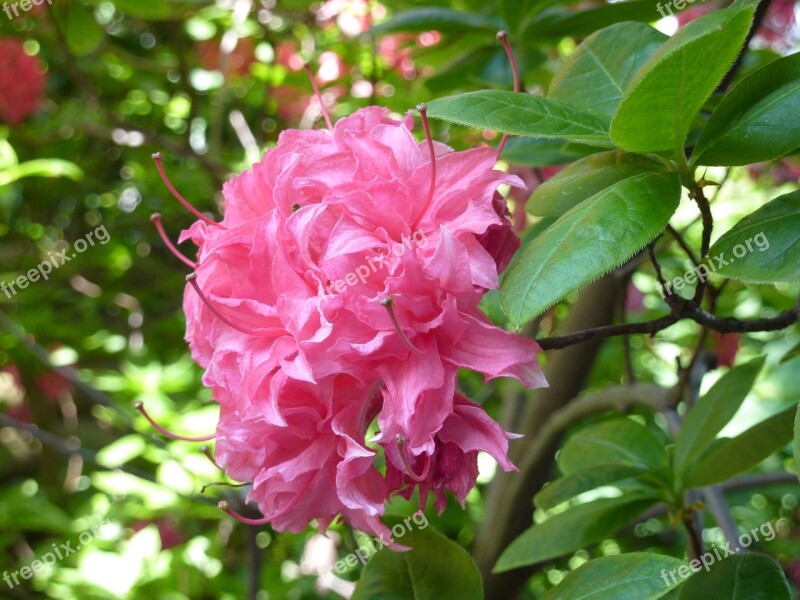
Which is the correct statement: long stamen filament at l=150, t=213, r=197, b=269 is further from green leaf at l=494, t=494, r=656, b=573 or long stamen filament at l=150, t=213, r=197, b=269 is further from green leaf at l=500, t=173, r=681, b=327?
green leaf at l=494, t=494, r=656, b=573

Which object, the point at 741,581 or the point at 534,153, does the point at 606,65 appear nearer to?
the point at 534,153

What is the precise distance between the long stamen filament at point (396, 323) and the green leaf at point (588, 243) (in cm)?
6

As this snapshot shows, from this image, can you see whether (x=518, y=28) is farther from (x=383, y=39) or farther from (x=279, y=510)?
(x=383, y=39)

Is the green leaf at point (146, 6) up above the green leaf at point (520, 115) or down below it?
below

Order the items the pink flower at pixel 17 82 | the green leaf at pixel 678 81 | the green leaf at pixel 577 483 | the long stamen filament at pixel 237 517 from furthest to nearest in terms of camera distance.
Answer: the pink flower at pixel 17 82 → the green leaf at pixel 577 483 → the long stamen filament at pixel 237 517 → the green leaf at pixel 678 81

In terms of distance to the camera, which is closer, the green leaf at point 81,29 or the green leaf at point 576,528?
the green leaf at point 576,528

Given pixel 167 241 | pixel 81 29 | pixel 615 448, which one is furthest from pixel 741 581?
pixel 81 29

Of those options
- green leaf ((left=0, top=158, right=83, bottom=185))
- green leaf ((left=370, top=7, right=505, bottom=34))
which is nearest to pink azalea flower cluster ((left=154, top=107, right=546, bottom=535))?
green leaf ((left=370, top=7, right=505, bottom=34))

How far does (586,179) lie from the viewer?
0.60m

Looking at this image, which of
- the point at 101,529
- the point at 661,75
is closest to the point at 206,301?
the point at 661,75

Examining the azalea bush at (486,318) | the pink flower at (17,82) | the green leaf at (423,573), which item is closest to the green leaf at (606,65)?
the azalea bush at (486,318)

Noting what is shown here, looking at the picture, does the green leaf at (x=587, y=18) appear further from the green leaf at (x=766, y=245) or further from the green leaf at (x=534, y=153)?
the green leaf at (x=766, y=245)

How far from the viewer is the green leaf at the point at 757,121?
53 cm

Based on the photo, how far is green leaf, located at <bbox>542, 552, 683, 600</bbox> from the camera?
516 millimetres
